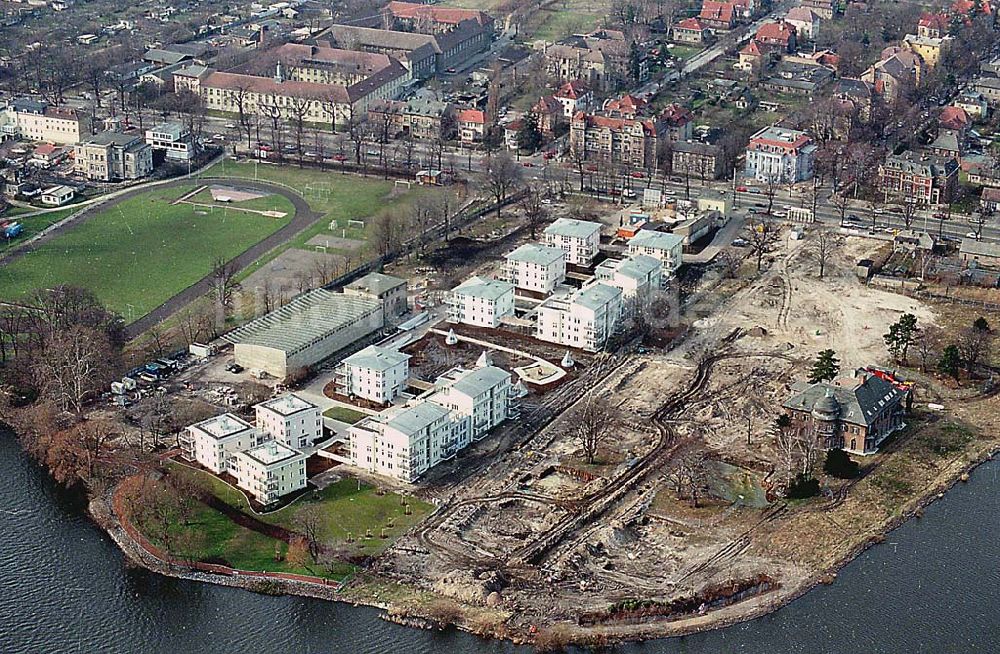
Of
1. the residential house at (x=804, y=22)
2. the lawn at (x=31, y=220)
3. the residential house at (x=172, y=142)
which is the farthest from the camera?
the residential house at (x=804, y=22)

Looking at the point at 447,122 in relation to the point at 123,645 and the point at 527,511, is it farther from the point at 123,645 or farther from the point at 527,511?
the point at 123,645

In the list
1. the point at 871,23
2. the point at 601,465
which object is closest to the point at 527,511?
the point at 601,465

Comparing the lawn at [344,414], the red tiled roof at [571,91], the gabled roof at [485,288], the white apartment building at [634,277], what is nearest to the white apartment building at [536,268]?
the white apartment building at [634,277]

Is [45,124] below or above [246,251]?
above

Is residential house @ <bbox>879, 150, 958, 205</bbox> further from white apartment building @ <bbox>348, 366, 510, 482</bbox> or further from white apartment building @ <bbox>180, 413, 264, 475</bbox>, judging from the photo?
white apartment building @ <bbox>180, 413, 264, 475</bbox>

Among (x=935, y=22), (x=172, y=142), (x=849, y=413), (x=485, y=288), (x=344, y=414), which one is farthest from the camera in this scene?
(x=935, y=22)

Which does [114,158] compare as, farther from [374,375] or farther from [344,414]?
[344,414]

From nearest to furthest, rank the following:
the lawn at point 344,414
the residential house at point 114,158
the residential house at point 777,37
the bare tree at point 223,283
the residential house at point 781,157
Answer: the lawn at point 344,414 → the bare tree at point 223,283 → the residential house at point 114,158 → the residential house at point 781,157 → the residential house at point 777,37

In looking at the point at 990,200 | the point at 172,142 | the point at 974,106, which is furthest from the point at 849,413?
the point at 974,106

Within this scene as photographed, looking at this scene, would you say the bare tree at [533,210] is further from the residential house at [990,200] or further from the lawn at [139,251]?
the residential house at [990,200]
